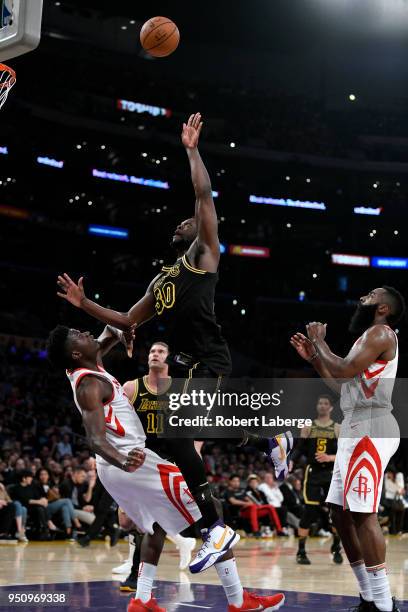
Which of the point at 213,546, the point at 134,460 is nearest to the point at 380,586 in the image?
the point at 213,546

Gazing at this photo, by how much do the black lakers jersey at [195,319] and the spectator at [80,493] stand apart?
9.26 m

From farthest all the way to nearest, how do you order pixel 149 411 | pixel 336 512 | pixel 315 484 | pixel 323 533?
1. pixel 323 533
2. pixel 315 484
3. pixel 149 411
4. pixel 336 512

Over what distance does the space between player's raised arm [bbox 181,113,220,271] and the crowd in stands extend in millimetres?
7586

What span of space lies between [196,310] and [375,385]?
1.52 metres

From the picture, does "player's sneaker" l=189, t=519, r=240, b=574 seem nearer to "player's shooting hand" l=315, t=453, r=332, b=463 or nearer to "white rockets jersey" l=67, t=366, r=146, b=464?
"white rockets jersey" l=67, t=366, r=146, b=464

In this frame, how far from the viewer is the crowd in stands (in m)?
14.3

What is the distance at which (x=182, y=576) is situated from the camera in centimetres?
971

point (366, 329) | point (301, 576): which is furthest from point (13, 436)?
point (366, 329)

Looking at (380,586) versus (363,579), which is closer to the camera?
(380,586)

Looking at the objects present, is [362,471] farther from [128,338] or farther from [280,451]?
[128,338]

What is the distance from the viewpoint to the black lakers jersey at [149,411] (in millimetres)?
6746

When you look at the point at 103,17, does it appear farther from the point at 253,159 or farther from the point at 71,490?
the point at 71,490

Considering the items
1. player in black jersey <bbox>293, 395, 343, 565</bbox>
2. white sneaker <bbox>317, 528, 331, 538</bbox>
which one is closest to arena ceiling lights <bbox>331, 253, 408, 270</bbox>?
white sneaker <bbox>317, 528, 331, 538</bbox>

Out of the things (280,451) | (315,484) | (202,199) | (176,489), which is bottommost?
(176,489)
